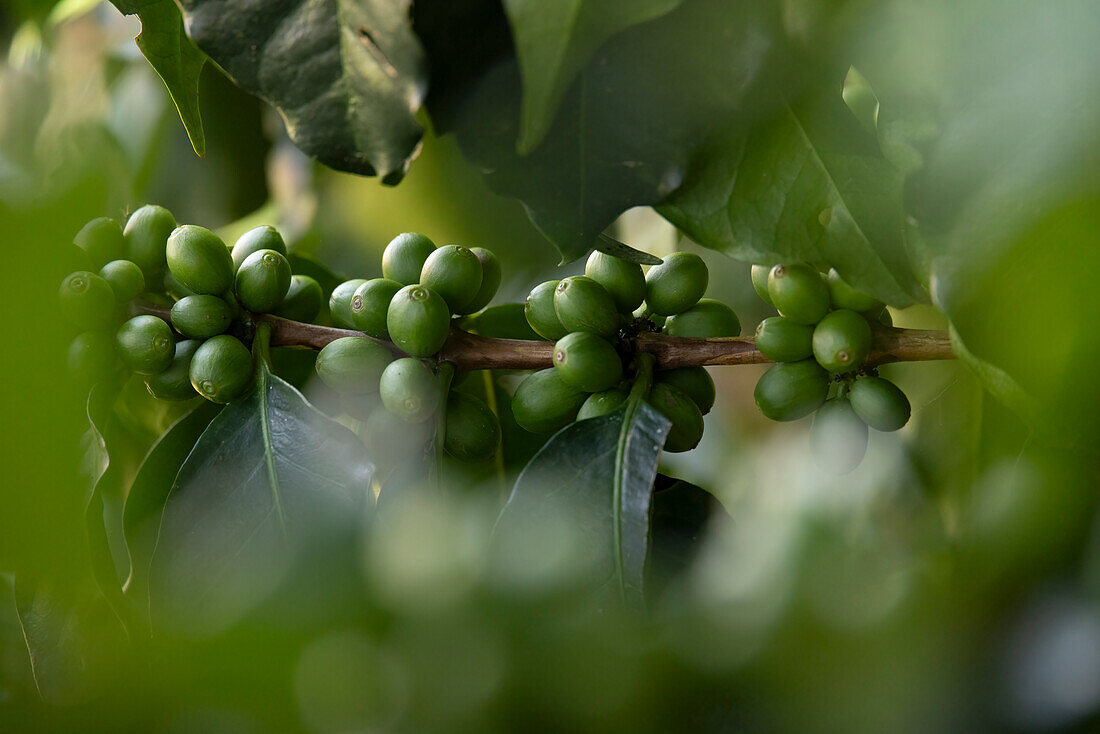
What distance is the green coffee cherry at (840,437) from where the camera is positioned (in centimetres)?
55

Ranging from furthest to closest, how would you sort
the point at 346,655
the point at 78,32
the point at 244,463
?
the point at 78,32
the point at 244,463
the point at 346,655

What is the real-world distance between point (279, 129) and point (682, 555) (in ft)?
3.09

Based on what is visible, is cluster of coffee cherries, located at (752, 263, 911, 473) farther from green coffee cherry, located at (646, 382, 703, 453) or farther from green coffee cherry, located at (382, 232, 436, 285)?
green coffee cherry, located at (382, 232, 436, 285)

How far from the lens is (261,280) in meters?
0.58

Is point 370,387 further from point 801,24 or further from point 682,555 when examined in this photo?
point 801,24

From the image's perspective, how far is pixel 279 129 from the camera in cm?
124

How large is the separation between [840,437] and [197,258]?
0.42 m

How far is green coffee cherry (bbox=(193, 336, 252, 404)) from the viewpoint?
55 centimetres

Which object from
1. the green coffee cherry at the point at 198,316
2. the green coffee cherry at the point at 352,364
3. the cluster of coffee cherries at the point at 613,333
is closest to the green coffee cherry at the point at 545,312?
the cluster of coffee cherries at the point at 613,333

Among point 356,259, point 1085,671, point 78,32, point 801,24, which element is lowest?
point 356,259

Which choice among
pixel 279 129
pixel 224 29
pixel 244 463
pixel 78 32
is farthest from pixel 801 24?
pixel 78 32

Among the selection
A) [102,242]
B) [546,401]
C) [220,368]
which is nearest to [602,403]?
[546,401]

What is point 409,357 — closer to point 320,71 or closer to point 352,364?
point 352,364

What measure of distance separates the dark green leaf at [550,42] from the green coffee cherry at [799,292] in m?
0.20
